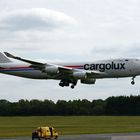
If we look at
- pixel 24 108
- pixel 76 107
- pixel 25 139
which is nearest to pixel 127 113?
pixel 76 107

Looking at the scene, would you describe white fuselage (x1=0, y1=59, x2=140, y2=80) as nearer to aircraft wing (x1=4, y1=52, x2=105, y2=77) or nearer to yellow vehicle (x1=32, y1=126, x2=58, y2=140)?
aircraft wing (x1=4, y1=52, x2=105, y2=77)

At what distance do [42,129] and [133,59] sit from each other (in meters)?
40.2

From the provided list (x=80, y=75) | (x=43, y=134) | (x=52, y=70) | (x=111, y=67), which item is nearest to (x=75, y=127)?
(x=80, y=75)

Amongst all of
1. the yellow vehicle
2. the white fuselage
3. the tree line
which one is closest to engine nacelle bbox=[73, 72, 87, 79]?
the white fuselage

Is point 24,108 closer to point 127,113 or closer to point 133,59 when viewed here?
point 127,113

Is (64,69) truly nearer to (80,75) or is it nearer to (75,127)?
(80,75)

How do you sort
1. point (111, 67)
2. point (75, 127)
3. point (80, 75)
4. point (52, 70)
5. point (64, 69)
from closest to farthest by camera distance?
point (75, 127) < point (80, 75) < point (111, 67) < point (64, 69) < point (52, 70)

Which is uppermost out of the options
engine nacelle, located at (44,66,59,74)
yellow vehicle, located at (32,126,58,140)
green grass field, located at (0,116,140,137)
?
engine nacelle, located at (44,66,59,74)

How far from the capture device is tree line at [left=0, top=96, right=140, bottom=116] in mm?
183750

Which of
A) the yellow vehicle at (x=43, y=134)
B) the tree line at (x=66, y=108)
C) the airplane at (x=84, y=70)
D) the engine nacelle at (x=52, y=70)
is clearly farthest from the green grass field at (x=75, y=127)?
the tree line at (x=66, y=108)

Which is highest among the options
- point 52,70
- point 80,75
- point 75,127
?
point 52,70

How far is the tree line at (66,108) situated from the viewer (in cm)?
18375

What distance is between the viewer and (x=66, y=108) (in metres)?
187

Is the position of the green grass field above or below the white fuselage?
below
